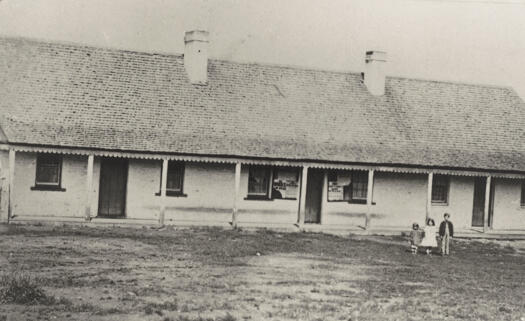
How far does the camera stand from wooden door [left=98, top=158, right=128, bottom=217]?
25688 mm

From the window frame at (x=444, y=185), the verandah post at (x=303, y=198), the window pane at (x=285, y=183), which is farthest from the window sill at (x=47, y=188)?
the window frame at (x=444, y=185)

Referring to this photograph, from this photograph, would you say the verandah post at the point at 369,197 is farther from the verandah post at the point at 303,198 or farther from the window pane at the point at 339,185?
the verandah post at the point at 303,198

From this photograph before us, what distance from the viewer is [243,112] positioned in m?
27.2

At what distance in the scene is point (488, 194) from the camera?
2717 centimetres

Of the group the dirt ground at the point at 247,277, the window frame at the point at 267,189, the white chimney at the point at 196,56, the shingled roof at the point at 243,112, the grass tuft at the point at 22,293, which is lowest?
the dirt ground at the point at 247,277

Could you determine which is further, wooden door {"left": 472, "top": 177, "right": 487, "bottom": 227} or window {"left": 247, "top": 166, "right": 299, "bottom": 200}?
wooden door {"left": 472, "top": 177, "right": 487, "bottom": 227}

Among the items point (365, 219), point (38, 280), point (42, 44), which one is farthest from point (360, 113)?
point (38, 280)

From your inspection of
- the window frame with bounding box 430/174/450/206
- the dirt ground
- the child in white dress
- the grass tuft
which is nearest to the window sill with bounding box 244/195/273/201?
the dirt ground

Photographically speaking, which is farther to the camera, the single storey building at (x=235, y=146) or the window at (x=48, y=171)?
the window at (x=48, y=171)

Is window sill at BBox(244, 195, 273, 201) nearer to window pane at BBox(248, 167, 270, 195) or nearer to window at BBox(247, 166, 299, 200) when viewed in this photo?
window at BBox(247, 166, 299, 200)

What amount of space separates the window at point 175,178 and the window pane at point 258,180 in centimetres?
257

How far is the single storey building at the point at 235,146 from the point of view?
80.6 feet

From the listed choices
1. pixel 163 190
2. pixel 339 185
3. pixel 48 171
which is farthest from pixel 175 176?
pixel 339 185

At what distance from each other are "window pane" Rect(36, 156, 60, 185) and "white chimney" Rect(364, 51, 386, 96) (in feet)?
43.9
